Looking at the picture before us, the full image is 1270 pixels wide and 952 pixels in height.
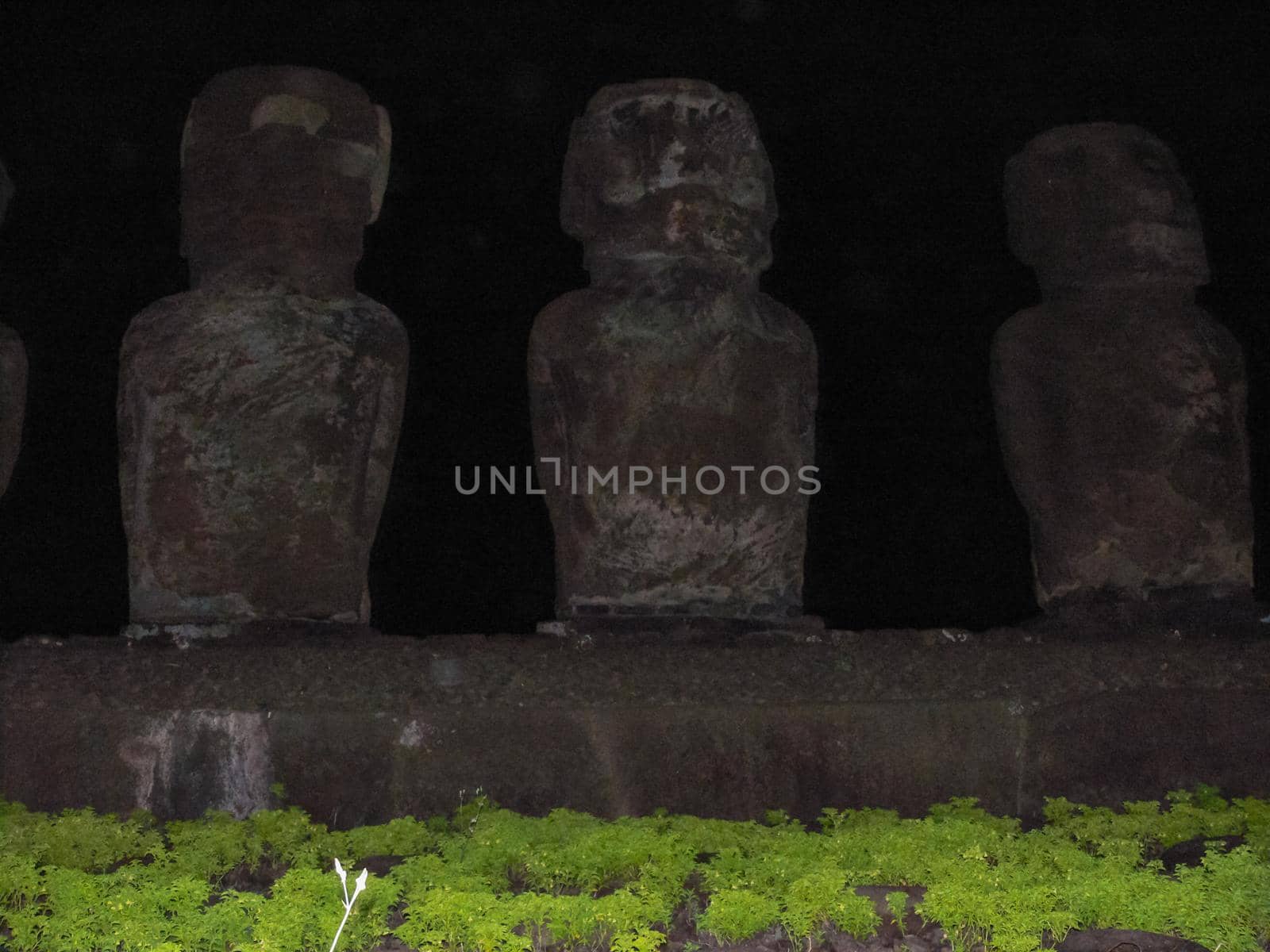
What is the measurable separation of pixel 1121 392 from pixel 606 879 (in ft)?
11.6

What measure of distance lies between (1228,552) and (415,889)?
13.6ft

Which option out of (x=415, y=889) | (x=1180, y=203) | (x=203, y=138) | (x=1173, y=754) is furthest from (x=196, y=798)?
(x=1180, y=203)

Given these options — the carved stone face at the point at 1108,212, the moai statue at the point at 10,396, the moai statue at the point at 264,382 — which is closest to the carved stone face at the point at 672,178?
the moai statue at the point at 264,382

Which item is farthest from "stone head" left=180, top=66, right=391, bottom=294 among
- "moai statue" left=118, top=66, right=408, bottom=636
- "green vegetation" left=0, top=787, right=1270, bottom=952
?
"green vegetation" left=0, top=787, right=1270, bottom=952

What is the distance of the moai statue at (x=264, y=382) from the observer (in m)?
6.03

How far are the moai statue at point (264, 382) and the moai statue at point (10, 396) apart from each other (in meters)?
0.43

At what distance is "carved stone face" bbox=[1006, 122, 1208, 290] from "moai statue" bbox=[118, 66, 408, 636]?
9.18ft

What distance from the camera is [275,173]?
6270 millimetres

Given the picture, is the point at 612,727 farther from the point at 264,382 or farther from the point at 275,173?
the point at 275,173

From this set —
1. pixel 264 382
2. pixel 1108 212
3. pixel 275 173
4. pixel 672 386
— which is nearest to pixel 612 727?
pixel 672 386

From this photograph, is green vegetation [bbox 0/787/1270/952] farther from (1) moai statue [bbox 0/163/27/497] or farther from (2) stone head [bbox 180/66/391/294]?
(2) stone head [bbox 180/66/391/294]

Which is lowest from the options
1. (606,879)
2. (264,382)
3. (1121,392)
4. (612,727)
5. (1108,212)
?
(606,879)

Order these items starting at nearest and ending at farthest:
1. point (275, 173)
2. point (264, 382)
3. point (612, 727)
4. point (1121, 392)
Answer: point (612, 727) < point (264, 382) < point (275, 173) < point (1121, 392)

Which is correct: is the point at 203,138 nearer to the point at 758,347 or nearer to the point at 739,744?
the point at 758,347
